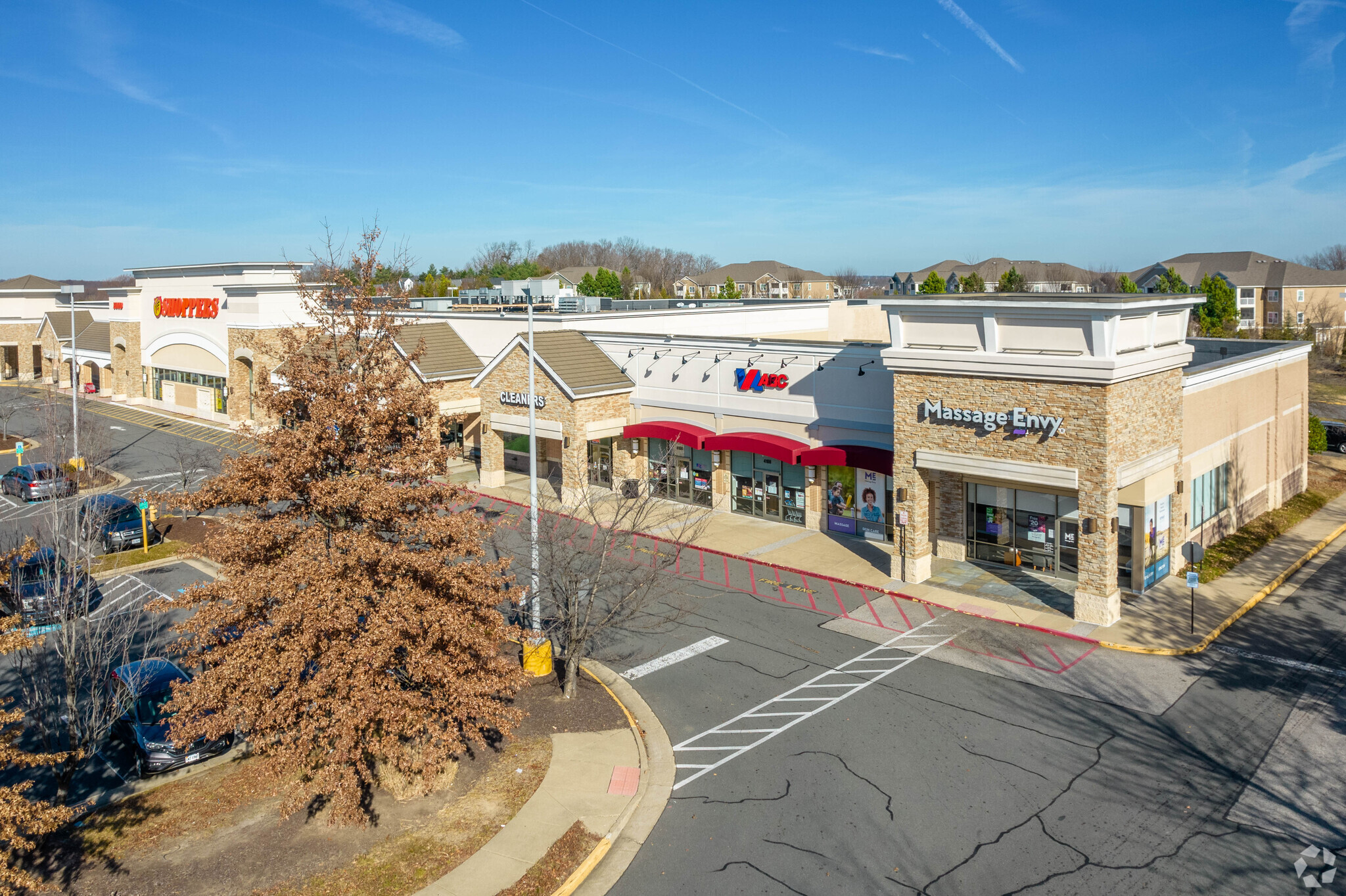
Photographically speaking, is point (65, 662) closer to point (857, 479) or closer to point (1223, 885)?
point (1223, 885)

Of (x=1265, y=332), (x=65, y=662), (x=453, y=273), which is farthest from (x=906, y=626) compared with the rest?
(x=453, y=273)

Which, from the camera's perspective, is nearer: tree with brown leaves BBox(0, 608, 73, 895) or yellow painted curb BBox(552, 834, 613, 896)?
tree with brown leaves BBox(0, 608, 73, 895)

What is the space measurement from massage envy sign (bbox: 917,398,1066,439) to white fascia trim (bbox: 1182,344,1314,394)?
19.0 feet

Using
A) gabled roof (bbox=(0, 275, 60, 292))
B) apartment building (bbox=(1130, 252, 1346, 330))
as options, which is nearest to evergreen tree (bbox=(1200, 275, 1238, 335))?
apartment building (bbox=(1130, 252, 1346, 330))

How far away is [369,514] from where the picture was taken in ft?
43.6

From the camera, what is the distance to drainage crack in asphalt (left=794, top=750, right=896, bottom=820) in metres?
14.4

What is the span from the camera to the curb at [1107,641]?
68.1 ft

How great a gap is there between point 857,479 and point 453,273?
11713cm

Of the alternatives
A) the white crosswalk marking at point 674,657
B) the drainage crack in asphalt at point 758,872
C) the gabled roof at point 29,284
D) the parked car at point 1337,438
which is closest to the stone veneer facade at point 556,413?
the white crosswalk marking at point 674,657

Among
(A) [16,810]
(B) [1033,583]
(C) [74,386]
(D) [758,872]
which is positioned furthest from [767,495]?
(C) [74,386]

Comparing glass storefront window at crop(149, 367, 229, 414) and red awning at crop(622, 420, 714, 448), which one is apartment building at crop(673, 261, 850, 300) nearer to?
glass storefront window at crop(149, 367, 229, 414)

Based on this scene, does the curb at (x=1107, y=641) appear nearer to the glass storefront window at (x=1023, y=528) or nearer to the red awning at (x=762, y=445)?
the glass storefront window at (x=1023, y=528)

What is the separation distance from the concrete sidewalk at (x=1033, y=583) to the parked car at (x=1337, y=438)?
1396 cm

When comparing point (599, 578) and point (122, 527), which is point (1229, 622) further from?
point (122, 527)
